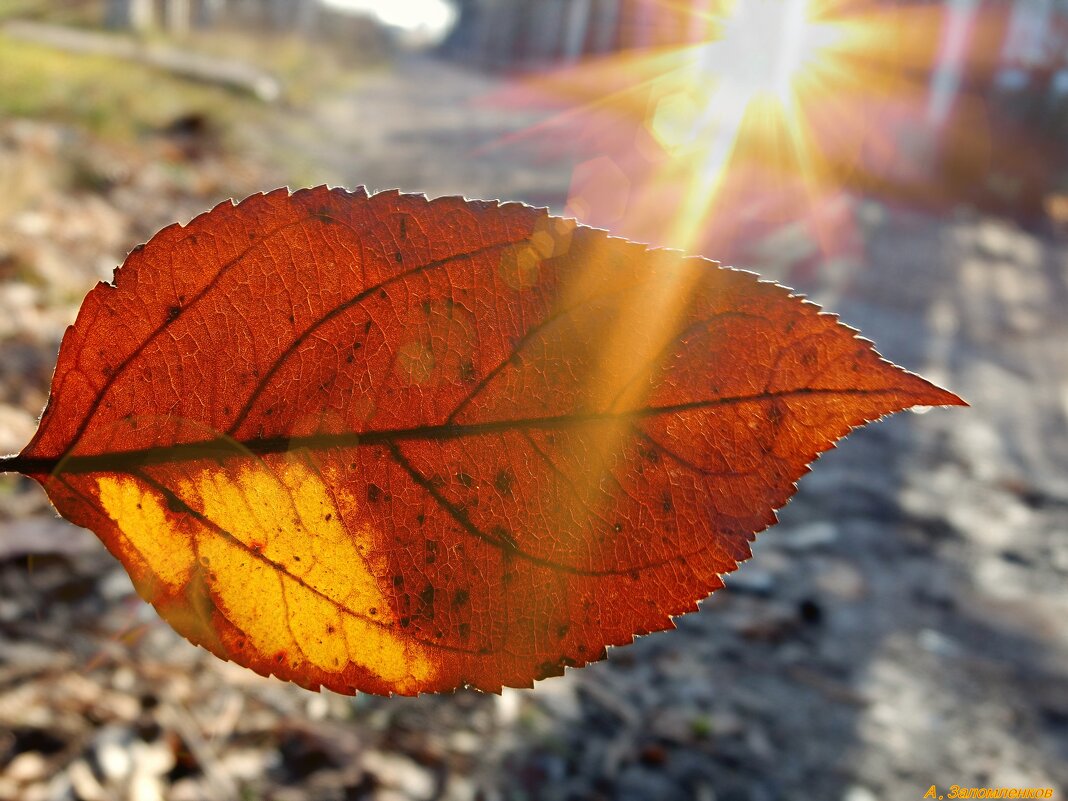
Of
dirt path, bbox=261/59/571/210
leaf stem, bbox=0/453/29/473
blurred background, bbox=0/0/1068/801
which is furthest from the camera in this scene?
dirt path, bbox=261/59/571/210

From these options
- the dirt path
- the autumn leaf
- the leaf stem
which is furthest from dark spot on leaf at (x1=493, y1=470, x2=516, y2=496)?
the dirt path

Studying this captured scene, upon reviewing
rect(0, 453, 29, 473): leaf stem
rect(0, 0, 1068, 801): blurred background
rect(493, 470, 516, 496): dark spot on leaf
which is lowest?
rect(0, 453, 29, 473): leaf stem

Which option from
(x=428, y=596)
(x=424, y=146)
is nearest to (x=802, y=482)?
(x=428, y=596)

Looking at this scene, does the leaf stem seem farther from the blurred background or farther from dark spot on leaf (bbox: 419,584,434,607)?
the blurred background

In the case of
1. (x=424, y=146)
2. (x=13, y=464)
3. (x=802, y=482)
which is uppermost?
(x=424, y=146)

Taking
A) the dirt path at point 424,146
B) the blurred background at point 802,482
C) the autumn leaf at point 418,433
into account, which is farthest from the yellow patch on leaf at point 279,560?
the dirt path at point 424,146

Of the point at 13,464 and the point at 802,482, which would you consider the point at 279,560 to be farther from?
the point at 802,482
